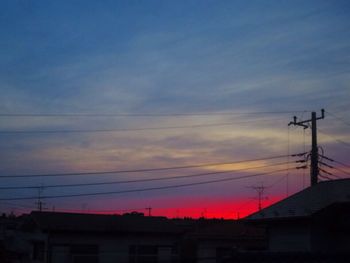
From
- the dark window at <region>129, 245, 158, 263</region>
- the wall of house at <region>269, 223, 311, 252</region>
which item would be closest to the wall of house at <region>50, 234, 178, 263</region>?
the dark window at <region>129, 245, 158, 263</region>

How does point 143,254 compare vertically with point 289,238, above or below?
below

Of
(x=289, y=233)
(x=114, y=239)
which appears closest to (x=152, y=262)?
(x=114, y=239)

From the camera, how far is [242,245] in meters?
37.6

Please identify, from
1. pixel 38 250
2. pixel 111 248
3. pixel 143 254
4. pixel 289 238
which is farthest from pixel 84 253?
pixel 289 238

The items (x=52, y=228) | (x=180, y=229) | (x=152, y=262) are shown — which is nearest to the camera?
(x=52, y=228)

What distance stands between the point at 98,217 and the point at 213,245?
7.86 meters

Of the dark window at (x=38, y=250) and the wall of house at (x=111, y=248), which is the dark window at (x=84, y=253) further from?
the dark window at (x=38, y=250)

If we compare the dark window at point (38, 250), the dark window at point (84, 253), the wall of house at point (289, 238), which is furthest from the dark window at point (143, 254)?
the wall of house at point (289, 238)

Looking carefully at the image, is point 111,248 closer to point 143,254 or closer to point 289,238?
point 143,254

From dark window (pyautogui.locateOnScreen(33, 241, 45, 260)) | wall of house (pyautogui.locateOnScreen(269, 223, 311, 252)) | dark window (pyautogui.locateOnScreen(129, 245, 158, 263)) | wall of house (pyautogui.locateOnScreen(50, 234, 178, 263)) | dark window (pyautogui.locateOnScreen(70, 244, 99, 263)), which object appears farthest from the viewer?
dark window (pyautogui.locateOnScreen(129, 245, 158, 263))

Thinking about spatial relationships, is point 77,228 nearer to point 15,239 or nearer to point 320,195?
point 15,239

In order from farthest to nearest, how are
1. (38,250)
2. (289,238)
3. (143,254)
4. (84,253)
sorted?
(143,254), (38,250), (84,253), (289,238)

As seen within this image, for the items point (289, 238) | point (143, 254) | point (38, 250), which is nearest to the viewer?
point (289, 238)

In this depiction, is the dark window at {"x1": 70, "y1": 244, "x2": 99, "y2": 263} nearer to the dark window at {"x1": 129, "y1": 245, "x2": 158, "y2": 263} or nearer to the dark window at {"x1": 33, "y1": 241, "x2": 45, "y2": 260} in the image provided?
the dark window at {"x1": 33, "y1": 241, "x2": 45, "y2": 260}
